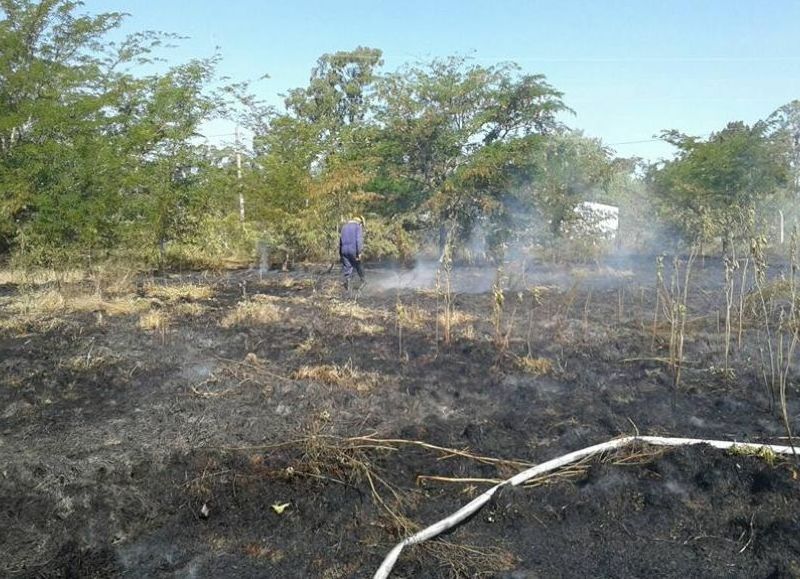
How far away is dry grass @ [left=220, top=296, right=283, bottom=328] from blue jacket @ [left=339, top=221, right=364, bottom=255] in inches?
84.4

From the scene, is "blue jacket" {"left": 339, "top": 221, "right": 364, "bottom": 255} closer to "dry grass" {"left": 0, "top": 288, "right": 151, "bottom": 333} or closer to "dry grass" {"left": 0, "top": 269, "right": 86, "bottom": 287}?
"dry grass" {"left": 0, "top": 288, "right": 151, "bottom": 333}

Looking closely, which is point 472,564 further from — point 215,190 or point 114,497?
point 215,190

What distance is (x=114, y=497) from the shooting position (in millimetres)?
3166

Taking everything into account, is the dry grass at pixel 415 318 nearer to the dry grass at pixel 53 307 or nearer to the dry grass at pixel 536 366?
the dry grass at pixel 536 366

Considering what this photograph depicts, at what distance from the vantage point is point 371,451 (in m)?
3.66

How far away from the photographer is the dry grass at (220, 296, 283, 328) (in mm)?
7025

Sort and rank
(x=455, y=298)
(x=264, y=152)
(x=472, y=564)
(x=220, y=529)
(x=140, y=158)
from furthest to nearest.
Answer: (x=264, y=152) < (x=140, y=158) < (x=455, y=298) < (x=220, y=529) < (x=472, y=564)

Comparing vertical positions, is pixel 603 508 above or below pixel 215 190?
below

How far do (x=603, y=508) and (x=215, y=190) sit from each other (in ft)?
35.3

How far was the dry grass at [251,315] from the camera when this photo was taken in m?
7.02

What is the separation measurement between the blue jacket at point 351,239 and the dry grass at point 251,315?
2.14 m

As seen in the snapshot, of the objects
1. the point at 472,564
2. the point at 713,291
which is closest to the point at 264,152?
the point at 713,291

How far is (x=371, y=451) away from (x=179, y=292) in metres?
6.35

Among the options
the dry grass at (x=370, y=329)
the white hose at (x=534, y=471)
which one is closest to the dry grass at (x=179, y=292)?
the dry grass at (x=370, y=329)
